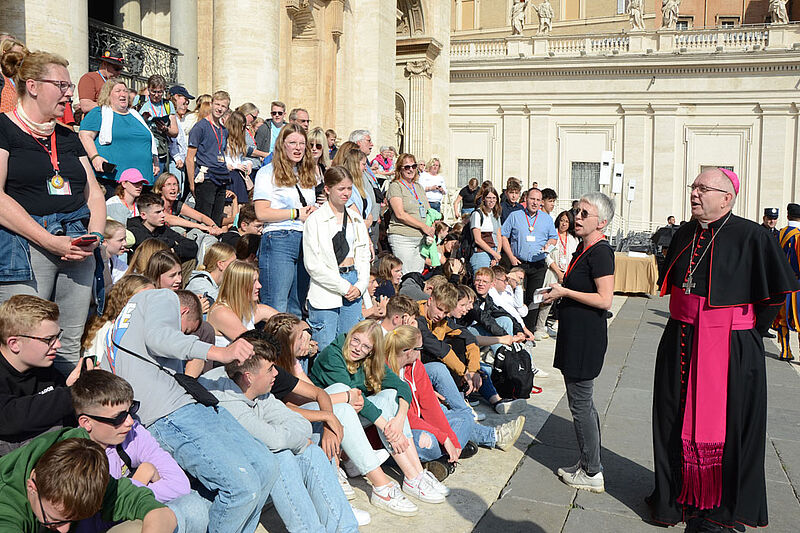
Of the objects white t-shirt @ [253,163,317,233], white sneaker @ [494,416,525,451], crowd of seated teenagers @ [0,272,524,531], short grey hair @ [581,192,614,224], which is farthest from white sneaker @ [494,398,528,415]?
short grey hair @ [581,192,614,224]

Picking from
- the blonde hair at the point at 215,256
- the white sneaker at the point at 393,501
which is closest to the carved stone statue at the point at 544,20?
the blonde hair at the point at 215,256

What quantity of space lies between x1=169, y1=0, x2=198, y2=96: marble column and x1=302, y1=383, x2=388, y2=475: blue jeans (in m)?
9.59

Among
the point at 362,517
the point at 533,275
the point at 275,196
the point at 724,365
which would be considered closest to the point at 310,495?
the point at 362,517

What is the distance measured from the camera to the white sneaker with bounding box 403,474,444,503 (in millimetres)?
5277

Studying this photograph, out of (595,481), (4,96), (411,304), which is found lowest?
(595,481)

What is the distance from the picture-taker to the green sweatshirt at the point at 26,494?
306cm

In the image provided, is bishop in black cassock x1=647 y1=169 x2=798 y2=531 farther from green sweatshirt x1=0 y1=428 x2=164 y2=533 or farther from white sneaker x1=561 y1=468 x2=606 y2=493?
green sweatshirt x1=0 y1=428 x2=164 y2=533

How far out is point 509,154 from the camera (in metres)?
38.5

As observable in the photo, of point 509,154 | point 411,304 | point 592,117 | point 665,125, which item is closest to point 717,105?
point 665,125

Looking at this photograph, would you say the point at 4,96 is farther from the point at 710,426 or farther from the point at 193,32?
the point at 193,32

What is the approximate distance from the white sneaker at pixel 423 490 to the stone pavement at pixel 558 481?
0.07 meters

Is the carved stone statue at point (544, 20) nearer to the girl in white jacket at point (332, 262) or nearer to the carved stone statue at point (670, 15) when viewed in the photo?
the carved stone statue at point (670, 15)

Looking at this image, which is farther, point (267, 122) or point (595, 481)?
point (267, 122)

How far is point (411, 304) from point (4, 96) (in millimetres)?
3694
